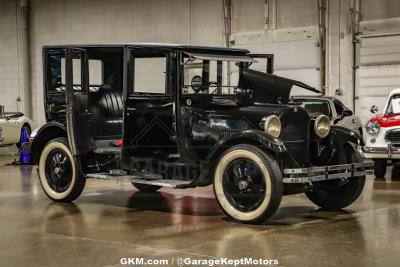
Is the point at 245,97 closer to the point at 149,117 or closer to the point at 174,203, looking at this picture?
the point at 149,117

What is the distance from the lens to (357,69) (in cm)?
1534

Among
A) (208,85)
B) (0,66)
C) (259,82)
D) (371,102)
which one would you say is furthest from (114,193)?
(0,66)

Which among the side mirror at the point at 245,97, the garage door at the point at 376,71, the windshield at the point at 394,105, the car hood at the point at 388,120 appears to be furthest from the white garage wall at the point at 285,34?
the side mirror at the point at 245,97

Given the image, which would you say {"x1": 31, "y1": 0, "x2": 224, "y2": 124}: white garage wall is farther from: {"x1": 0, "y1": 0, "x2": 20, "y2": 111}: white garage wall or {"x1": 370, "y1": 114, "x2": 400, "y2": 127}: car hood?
{"x1": 370, "y1": 114, "x2": 400, "y2": 127}: car hood

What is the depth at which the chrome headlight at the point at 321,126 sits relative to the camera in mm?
7008

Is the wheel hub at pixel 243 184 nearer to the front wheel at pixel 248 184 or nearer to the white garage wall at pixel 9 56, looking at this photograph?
the front wheel at pixel 248 184

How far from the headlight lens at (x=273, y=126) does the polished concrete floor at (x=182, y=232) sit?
96cm

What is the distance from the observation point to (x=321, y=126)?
704 cm

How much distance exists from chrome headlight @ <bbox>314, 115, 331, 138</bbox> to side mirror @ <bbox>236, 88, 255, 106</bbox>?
2.58 feet

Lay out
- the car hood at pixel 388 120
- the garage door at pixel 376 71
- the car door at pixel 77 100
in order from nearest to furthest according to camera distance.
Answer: the car door at pixel 77 100
the car hood at pixel 388 120
the garage door at pixel 376 71

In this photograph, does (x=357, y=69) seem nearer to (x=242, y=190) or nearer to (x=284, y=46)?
(x=284, y=46)

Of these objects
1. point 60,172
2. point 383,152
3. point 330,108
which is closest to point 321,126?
point 60,172

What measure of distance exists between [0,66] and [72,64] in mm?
15902

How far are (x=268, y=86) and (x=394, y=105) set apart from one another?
207 inches
